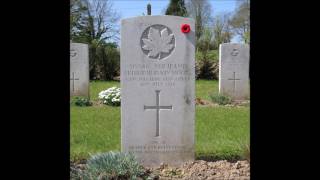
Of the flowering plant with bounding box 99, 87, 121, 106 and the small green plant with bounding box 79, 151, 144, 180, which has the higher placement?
the flowering plant with bounding box 99, 87, 121, 106

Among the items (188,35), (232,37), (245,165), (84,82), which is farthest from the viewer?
(232,37)

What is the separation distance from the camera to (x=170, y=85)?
579cm

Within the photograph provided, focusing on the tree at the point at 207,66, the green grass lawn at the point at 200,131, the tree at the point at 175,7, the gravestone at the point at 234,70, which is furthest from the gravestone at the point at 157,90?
the tree at the point at 175,7

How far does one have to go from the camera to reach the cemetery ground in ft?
20.3

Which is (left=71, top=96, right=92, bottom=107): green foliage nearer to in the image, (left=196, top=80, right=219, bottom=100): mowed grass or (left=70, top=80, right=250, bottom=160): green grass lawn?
(left=70, top=80, right=250, bottom=160): green grass lawn

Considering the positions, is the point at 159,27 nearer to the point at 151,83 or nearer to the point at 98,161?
the point at 151,83

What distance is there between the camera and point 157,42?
5.79m

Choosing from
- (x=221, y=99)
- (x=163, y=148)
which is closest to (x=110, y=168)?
(x=163, y=148)

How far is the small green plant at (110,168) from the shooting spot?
4680 millimetres

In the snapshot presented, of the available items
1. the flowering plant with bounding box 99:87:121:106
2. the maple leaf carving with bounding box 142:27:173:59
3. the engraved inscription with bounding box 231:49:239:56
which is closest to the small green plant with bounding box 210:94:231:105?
the engraved inscription with bounding box 231:49:239:56

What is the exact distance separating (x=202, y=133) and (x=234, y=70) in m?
5.69

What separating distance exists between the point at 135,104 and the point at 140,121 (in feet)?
0.72

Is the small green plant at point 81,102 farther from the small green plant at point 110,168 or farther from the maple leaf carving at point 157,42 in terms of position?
the small green plant at point 110,168

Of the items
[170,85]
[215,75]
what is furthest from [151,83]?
[215,75]
